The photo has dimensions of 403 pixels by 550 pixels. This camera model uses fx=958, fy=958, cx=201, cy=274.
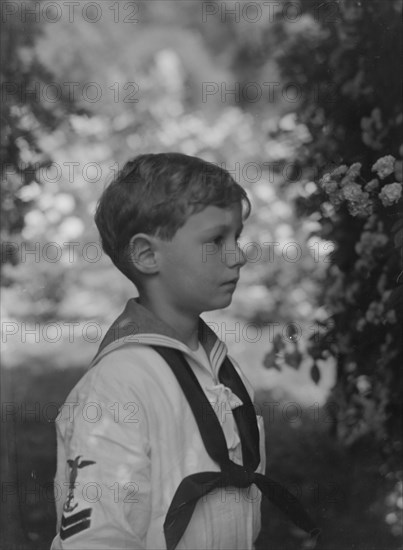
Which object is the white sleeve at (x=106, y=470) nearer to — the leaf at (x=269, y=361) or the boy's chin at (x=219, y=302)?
the boy's chin at (x=219, y=302)

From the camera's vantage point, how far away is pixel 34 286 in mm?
3500

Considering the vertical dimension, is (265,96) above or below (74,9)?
below

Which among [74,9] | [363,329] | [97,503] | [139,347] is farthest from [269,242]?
[97,503]

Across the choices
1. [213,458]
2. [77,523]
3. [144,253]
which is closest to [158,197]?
[144,253]

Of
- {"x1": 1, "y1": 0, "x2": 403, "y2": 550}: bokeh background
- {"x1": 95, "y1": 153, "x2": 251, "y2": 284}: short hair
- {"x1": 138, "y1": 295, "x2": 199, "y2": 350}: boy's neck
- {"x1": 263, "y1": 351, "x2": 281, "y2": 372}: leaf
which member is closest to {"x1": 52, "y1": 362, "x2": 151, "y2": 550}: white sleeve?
{"x1": 138, "y1": 295, "x2": 199, "y2": 350}: boy's neck

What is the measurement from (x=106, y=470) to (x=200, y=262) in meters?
0.50

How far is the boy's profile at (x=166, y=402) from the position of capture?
187 cm

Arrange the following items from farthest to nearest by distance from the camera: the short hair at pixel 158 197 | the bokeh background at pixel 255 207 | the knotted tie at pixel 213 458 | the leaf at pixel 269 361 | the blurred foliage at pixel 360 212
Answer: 1. the leaf at pixel 269 361
2. the bokeh background at pixel 255 207
3. the blurred foliage at pixel 360 212
4. the short hair at pixel 158 197
5. the knotted tie at pixel 213 458

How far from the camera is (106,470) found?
1.85 m

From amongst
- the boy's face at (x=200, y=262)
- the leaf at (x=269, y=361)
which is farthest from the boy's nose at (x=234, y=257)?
the leaf at (x=269, y=361)

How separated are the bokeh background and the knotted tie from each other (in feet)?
2.25

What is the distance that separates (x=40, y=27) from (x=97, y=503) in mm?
1996

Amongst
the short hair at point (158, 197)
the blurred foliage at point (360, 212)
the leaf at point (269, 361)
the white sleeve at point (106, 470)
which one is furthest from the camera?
the leaf at point (269, 361)

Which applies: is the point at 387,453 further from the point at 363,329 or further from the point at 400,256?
the point at 400,256
